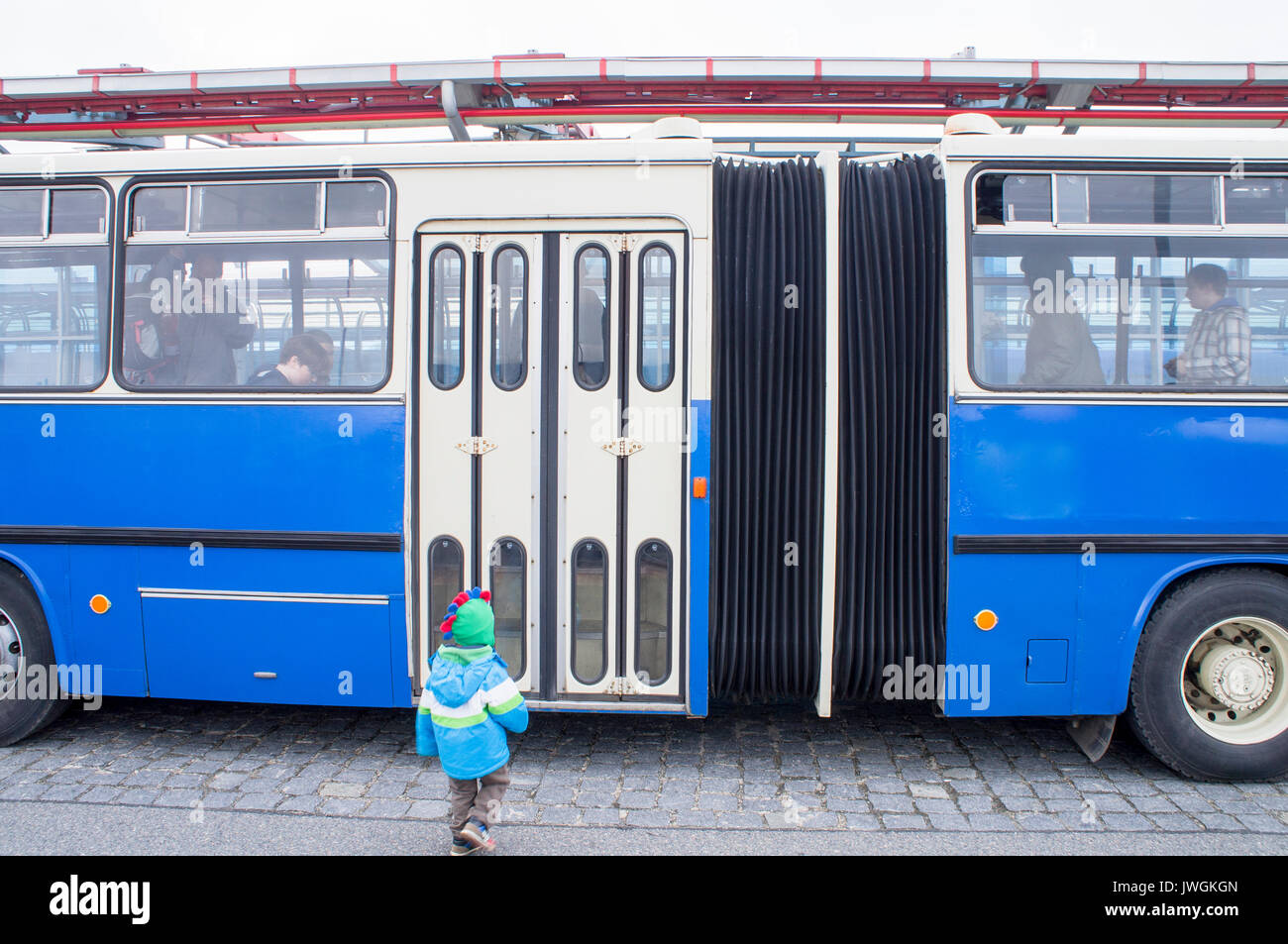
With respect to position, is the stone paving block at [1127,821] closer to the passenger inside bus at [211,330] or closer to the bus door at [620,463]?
the bus door at [620,463]

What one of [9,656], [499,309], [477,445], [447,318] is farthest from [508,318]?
[9,656]

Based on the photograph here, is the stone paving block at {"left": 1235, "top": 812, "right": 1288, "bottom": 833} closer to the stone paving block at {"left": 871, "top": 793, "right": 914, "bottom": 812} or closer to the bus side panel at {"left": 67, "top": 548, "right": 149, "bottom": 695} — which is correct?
the stone paving block at {"left": 871, "top": 793, "right": 914, "bottom": 812}

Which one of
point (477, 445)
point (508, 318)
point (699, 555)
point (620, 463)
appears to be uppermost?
point (508, 318)

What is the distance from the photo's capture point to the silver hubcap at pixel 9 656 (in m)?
4.83

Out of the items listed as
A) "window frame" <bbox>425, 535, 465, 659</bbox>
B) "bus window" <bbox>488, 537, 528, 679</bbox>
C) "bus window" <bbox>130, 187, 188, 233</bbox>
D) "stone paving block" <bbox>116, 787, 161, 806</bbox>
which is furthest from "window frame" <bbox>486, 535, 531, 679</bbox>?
"bus window" <bbox>130, 187, 188, 233</bbox>

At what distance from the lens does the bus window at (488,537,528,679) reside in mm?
4586

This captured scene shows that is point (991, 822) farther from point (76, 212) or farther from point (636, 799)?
point (76, 212)

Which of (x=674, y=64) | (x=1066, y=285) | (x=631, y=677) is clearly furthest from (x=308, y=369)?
(x=1066, y=285)

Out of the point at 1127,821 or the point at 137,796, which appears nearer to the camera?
the point at 1127,821

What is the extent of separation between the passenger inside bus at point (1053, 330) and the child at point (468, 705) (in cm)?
301

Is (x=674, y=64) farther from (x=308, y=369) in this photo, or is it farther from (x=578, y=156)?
(x=308, y=369)

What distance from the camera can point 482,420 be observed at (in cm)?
458

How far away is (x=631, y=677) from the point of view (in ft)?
15.0

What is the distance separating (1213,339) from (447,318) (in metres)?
4.05
